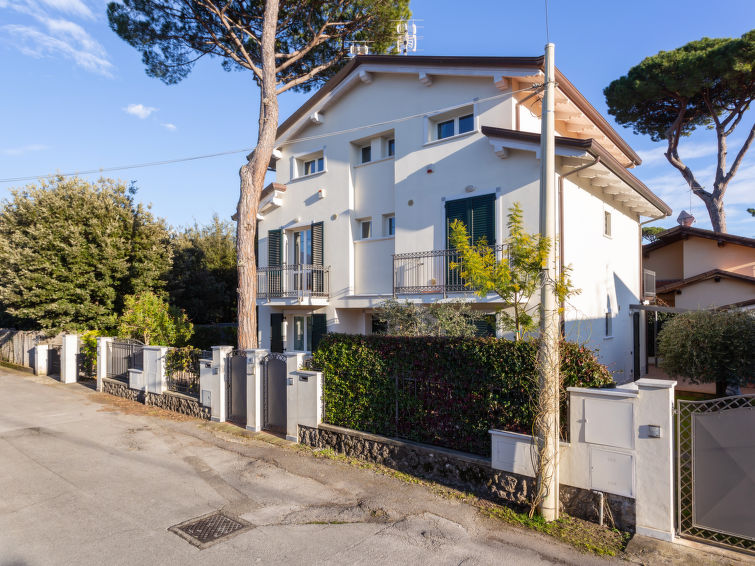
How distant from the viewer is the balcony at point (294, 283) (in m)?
14.9

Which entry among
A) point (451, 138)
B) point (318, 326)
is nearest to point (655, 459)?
point (451, 138)

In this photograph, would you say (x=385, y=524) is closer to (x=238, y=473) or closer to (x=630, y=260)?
(x=238, y=473)

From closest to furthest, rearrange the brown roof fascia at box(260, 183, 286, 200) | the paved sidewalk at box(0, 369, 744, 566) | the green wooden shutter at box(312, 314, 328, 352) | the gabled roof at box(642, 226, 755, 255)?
the paved sidewalk at box(0, 369, 744, 566) → the green wooden shutter at box(312, 314, 328, 352) → the brown roof fascia at box(260, 183, 286, 200) → the gabled roof at box(642, 226, 755, 255)

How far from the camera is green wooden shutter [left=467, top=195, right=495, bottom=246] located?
1168cm

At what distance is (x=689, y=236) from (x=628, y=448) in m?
19.1

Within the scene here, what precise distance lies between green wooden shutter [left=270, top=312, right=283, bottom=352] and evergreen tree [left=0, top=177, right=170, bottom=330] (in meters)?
4.98

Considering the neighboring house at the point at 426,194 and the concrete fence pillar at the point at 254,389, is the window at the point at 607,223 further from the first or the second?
the concrete fence pillar at the point at 254,389

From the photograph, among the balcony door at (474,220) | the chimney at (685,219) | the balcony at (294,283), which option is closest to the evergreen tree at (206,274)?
the balcony at (294,283)

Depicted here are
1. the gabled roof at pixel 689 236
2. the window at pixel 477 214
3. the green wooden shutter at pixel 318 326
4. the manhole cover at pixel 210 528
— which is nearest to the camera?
the manhole cover at pixel 210 528

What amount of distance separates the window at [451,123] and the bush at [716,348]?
7.55m

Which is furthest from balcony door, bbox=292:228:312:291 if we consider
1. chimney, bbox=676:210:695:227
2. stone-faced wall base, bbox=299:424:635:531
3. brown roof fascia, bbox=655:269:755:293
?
chimney, bbox=676:210:695:227

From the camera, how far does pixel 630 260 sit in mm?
15938

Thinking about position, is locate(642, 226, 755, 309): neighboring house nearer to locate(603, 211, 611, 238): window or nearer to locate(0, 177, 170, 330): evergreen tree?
locate(603, 211, 611, 238): window

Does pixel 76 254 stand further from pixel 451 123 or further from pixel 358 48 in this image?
pixel 451 123
